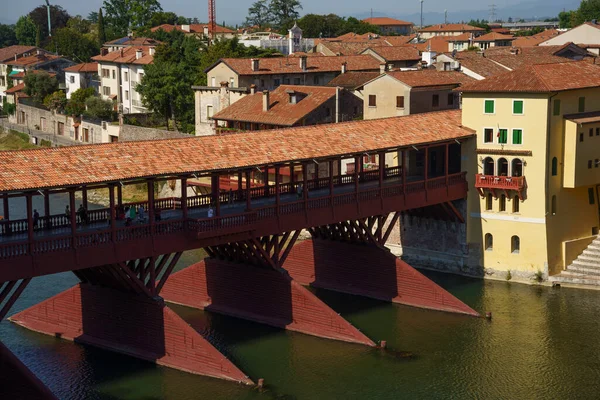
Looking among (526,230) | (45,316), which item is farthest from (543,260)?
(45,316)

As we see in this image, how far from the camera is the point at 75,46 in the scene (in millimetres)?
160375

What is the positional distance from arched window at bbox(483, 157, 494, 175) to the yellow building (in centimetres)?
6

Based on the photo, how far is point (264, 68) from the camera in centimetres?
9188

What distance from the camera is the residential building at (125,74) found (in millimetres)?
113062

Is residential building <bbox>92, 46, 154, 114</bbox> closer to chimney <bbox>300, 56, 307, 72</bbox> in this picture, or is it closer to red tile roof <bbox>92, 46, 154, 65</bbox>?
red tile roof <bbox>92, 46, 154, 65</bbox>

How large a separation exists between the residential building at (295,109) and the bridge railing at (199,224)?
67.3 feet

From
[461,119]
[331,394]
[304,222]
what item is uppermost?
[461,119]

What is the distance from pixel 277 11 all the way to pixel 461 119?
144 meters

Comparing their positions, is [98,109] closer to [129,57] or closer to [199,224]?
[129,57]

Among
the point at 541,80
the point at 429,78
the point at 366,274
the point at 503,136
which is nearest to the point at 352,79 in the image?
the point at 429,78

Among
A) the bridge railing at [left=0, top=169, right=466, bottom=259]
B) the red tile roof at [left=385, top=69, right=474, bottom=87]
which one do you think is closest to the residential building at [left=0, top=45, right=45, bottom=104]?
the red tile roof at [left=385, top=69, right=474, bottom=87]

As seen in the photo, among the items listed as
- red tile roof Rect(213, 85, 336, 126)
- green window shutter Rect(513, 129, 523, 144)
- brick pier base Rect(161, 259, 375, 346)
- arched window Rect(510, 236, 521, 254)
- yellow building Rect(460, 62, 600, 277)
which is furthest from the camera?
red tile roof Rect(213, 85, 336, 126)

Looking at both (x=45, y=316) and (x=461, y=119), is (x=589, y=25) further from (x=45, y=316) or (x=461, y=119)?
(x=45, y=316)

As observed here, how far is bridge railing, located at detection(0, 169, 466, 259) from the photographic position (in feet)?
127
